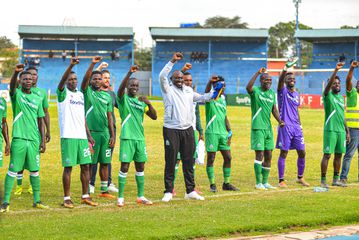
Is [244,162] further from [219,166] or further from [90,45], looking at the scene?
[90,45]

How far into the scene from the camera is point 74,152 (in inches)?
→ 437

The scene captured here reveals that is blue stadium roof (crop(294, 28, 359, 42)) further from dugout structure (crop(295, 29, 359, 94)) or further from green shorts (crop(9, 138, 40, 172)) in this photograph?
green shorts (crop(9, 138, 40, 172))

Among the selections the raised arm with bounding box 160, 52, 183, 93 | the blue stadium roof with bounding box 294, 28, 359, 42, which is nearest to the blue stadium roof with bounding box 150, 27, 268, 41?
the blue stadium roof with bounding box 294, 28, 359, 42

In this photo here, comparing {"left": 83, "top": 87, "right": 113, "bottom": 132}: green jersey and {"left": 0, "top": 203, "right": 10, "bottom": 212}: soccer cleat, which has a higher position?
{"left": 83, "top": 87, "right": 113, "bottom": 132}: green jersey

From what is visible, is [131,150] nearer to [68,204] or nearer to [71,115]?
A: [71,115]

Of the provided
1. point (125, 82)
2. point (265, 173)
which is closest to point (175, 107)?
point (125, 82)

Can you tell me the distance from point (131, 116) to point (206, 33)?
2592 inches

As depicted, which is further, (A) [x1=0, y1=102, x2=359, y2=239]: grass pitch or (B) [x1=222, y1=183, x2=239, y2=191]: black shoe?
(B) [x1=222, y1=183, x2=239, y2=191]: black shoe

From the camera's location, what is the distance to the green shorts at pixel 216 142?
521 inches

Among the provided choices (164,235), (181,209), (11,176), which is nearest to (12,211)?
(11,176)

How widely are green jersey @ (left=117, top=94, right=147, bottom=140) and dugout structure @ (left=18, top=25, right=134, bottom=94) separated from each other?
207 ft

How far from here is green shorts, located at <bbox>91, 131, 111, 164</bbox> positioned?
12234 mm

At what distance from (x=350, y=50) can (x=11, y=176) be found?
69.0 m

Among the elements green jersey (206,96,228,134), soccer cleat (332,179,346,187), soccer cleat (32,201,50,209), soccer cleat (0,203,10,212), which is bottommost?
soccer cleat (332,179,346,187)
